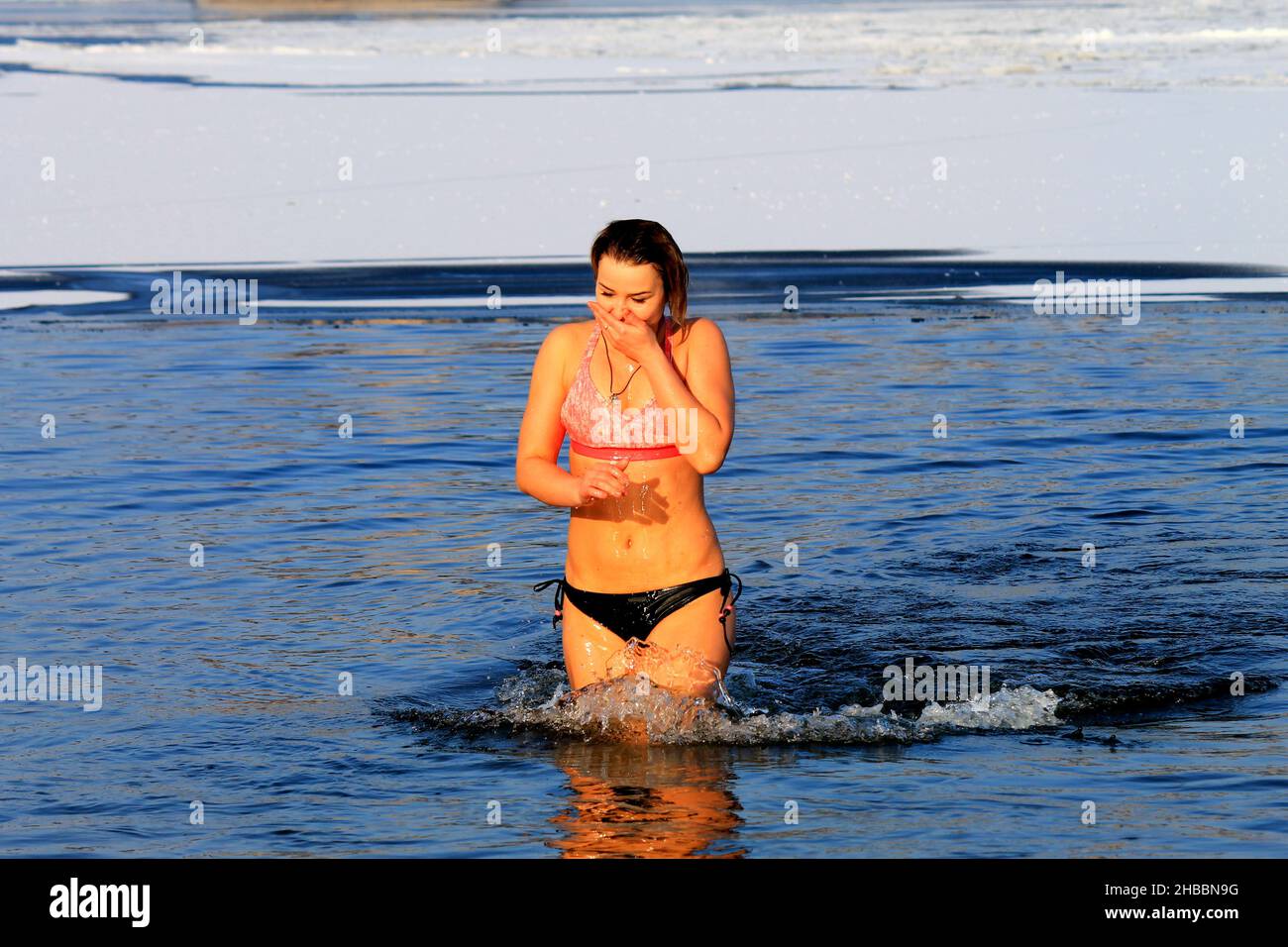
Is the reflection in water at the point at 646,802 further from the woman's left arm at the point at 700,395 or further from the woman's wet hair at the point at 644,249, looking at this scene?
the woman's wet hair at the point at 644,249

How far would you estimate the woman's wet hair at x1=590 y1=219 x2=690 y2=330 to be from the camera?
229 inches

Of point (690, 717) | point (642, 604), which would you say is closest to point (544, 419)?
point (642, 604)

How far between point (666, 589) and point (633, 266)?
3.71 feet

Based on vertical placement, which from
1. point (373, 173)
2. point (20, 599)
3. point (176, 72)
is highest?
point (176, 72)

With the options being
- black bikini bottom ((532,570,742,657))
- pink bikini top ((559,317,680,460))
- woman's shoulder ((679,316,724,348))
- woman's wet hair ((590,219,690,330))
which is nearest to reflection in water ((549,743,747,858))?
black bikini bottom ((532,570,742,657))

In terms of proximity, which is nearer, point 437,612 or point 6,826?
point 6,826

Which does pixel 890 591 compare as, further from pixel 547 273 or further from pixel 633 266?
pixel 547 273

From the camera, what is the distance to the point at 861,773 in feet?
20.8

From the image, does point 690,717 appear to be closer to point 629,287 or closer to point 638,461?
point 638,461

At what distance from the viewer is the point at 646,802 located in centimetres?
602

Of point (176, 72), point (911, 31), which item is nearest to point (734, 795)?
point (176, 72)

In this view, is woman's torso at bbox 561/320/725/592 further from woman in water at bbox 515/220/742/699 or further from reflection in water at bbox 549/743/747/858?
reflection in water at bbox 549/743/747/858

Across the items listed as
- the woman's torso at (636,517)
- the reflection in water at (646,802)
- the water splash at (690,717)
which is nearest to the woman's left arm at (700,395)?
the woman's torso at (636,517)

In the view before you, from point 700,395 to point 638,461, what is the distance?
1.09ft
